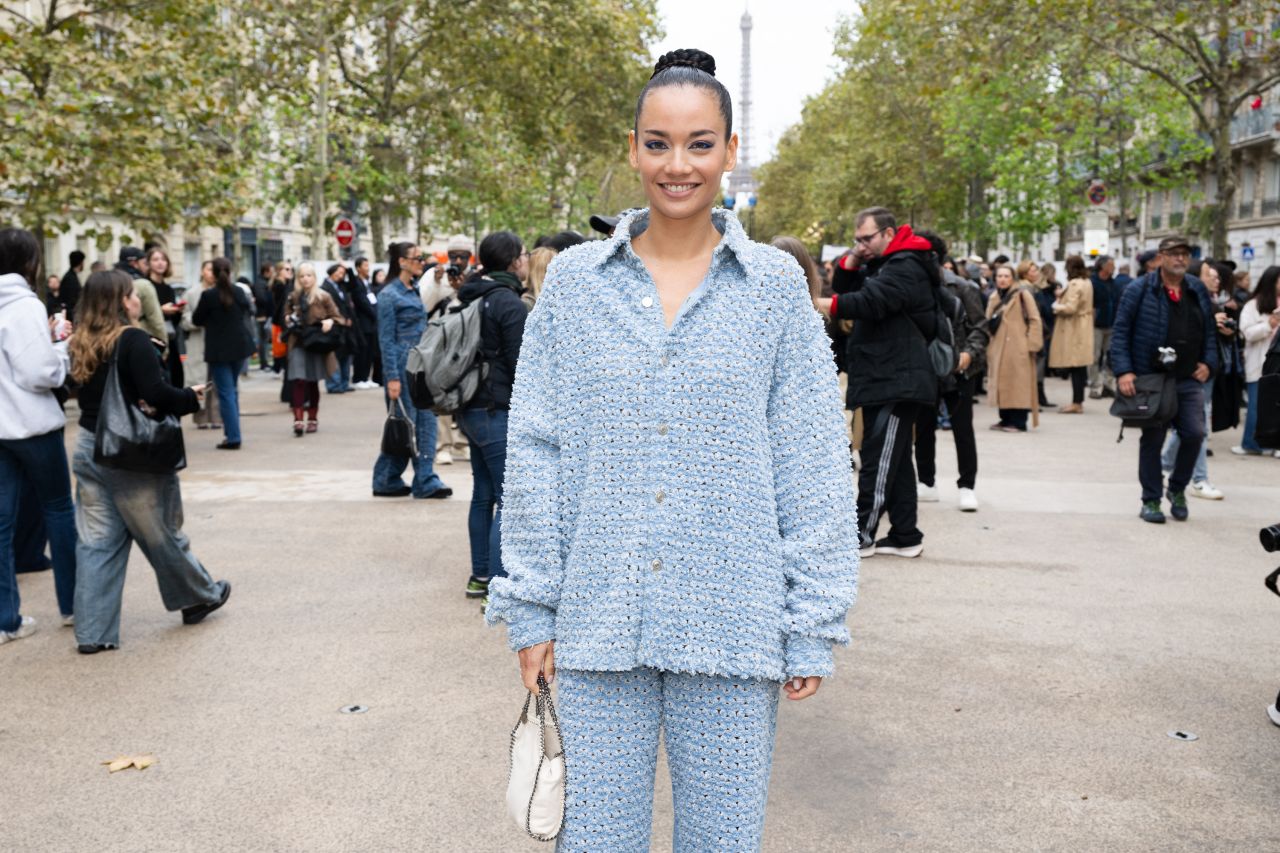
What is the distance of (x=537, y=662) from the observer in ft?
8.23

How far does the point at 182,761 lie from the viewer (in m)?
4.65

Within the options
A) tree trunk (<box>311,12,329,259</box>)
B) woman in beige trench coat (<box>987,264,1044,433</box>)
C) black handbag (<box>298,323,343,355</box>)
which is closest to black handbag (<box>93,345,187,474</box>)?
black handbag (<box>298,323,343,355</box>)

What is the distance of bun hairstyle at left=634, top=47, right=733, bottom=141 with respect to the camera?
8.35ft

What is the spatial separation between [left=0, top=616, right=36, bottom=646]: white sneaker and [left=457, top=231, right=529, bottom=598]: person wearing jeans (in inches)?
81.8

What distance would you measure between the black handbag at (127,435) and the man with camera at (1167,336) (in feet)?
19.8

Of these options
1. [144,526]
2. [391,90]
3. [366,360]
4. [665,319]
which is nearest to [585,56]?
[391,90]

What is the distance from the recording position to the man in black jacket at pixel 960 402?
9.06m

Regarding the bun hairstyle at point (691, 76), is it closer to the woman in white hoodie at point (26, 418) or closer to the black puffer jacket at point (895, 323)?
the woman in white hoodie at point (26, 418)

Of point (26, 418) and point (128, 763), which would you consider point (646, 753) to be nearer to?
point (128, 763)

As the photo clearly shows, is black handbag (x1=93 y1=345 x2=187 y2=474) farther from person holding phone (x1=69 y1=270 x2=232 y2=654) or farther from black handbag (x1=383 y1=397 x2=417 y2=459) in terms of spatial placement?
black handbag (x1=383 y1=397 x2=417 y2=459)

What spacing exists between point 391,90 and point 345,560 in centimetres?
2450

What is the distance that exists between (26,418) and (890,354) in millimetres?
4504

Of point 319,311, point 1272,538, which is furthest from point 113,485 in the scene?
point 319,311

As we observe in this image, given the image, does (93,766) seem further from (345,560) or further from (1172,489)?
(1172,489)
